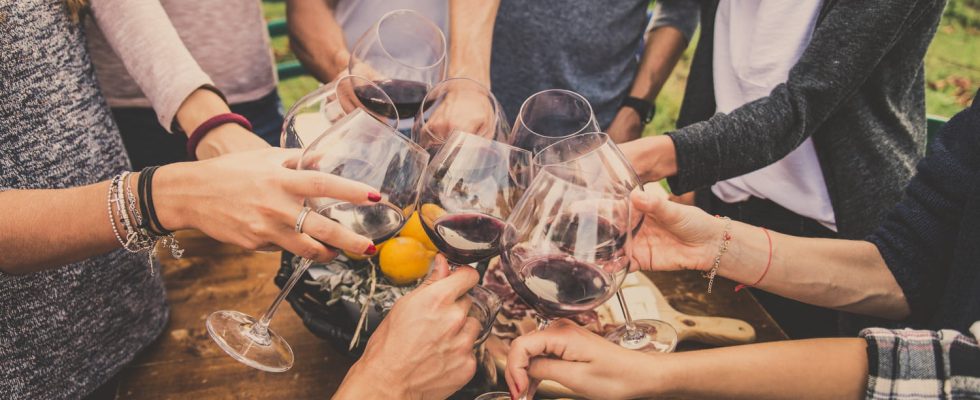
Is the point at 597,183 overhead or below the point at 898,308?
overhead

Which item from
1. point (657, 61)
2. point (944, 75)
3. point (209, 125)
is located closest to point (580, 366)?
point (209, 125)

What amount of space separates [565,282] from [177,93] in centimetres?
91

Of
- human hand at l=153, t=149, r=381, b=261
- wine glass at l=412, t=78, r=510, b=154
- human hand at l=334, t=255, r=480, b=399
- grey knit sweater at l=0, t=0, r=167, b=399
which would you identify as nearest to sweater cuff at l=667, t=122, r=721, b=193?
wine glass at l=412, t=78, r=510, b=154

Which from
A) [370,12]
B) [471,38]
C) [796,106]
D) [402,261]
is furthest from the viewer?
[370,12]

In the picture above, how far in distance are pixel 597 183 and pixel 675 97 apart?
150 inches

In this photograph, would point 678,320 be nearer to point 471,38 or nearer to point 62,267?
point 471,38

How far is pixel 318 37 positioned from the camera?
1.79 metres

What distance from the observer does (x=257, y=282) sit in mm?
1409

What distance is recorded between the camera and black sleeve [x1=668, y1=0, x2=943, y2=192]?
136cm

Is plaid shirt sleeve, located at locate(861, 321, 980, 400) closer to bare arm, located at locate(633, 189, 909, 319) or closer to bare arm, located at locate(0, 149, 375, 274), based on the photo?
bare arm, located at locate(633, 189, 909, 319)

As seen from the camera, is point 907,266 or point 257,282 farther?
point 257,282

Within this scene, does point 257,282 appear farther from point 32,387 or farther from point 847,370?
point 847,370

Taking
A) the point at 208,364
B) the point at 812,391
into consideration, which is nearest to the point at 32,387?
the point at 208,364

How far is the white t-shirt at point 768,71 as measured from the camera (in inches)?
60.3
